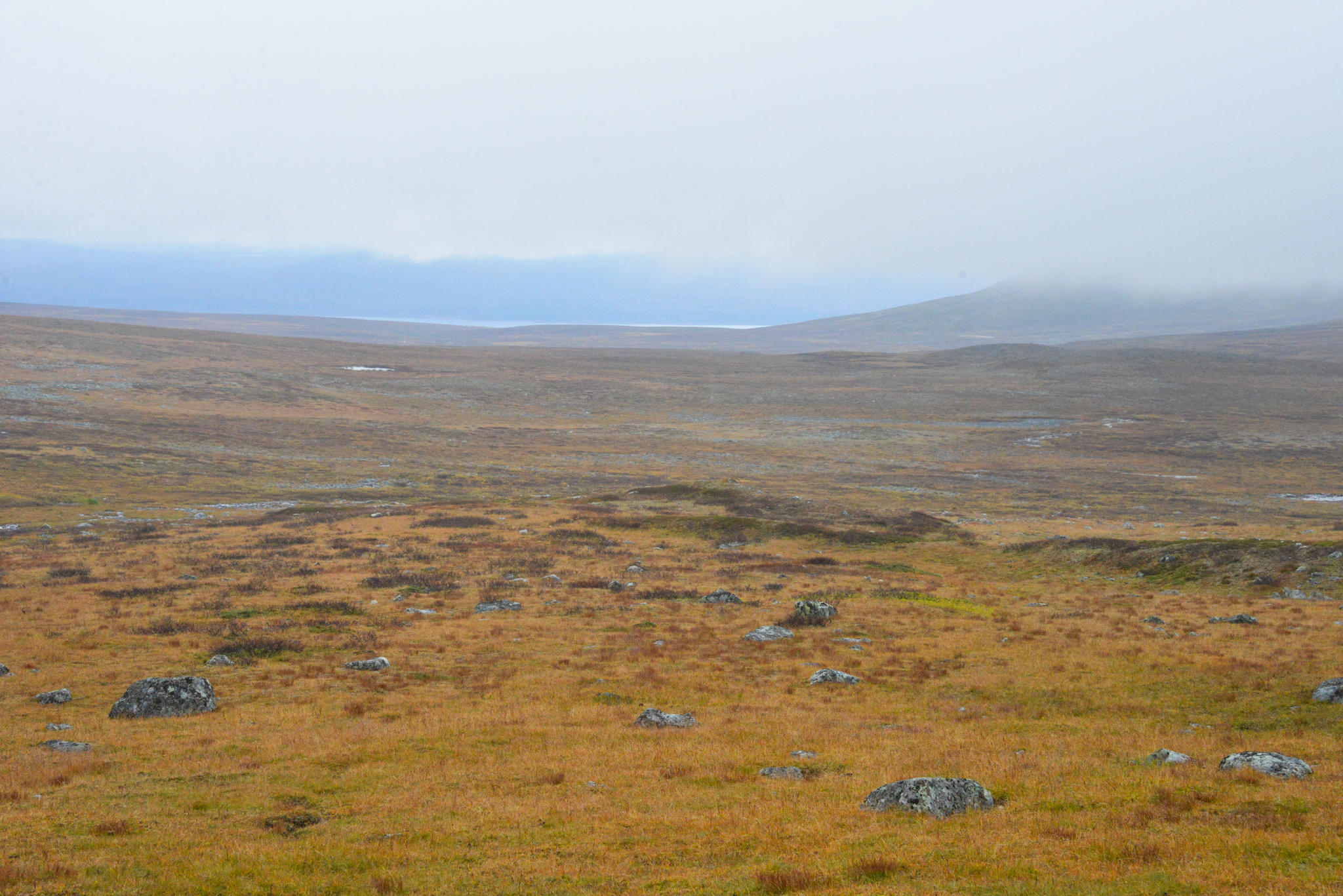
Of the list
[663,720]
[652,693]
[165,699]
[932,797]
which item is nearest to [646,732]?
Answer: [663,720]

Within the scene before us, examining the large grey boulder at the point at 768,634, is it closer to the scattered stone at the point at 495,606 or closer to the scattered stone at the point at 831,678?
the scattered stone at the point at 831,678

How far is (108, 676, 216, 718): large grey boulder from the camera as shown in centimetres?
2095

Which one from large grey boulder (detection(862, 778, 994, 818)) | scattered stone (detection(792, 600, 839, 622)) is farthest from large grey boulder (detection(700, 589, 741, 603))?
large grey boulder (detection(862, 778, 994, 818))

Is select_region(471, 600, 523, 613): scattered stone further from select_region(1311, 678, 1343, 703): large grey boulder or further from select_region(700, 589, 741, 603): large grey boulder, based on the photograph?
select_region(1311, 678, 1343, 703): large grey boulder

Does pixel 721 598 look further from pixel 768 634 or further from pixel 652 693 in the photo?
pixel 652 693

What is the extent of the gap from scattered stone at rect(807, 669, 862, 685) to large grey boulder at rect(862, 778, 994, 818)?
406 inches

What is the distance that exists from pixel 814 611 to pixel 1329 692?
1692 cm

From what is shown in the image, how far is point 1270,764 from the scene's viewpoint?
15.0m

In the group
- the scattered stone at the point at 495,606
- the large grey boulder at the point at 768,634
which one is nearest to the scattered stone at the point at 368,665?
the scattered stone at the point at 495,606

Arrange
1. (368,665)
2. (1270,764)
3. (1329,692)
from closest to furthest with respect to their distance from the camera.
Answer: (1270,764)
(1329,692)
(368,665)

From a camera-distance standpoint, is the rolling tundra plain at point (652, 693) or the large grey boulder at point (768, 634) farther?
the large grey boulder at point (768, 634)

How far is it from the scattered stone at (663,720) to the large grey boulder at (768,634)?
31.9 feet

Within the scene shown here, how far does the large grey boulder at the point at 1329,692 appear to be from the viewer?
19953 mm

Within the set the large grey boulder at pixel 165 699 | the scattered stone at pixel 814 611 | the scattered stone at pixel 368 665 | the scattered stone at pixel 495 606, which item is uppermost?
the large grey boulder at pixel 165 699
